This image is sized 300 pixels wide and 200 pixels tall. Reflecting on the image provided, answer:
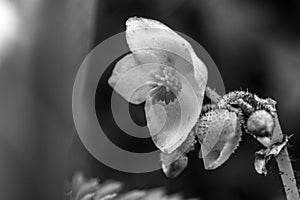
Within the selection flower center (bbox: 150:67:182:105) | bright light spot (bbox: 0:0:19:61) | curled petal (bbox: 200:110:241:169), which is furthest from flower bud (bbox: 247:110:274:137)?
bright light spot (bbox: 0:0:19:61)

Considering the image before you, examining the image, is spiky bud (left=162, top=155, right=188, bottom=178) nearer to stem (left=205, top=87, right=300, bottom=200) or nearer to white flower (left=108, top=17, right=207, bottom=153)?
white flower (left=108, top=17, right=207, bottom=153)

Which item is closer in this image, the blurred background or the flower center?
the blurred background

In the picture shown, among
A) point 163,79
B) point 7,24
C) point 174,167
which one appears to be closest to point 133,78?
point 163,79

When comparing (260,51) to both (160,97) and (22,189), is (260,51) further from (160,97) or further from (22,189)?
(22,189)

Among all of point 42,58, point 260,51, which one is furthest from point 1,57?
point 260,51

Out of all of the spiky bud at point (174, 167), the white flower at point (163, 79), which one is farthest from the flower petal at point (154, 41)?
the spiky bud at point (174, 167)

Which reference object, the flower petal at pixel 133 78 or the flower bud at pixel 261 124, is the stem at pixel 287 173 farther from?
the flower petal at pixel 133 78
